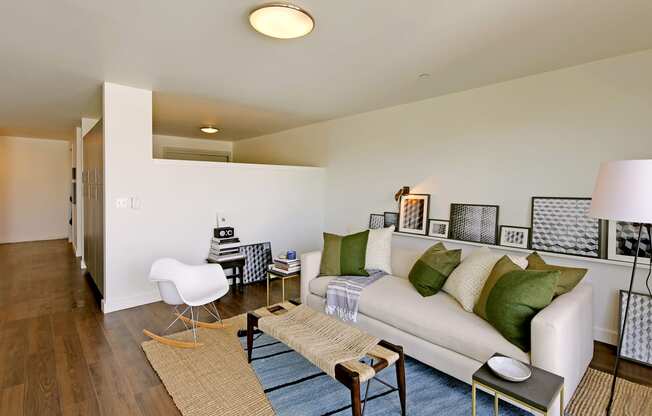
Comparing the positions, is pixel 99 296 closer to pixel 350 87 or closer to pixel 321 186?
pixel 321 186

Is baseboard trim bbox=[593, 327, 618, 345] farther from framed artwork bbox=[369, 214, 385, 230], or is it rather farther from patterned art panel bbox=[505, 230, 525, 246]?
framed artwork bbox=[369, 214, 385, 230]

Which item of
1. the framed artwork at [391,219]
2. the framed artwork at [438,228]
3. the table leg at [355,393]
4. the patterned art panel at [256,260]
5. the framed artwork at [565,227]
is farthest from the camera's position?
the patterned art panel at [256,260]

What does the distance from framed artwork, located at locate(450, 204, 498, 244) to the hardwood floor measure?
4.24 feet

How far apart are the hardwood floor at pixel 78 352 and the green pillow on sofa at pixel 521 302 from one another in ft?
3.73

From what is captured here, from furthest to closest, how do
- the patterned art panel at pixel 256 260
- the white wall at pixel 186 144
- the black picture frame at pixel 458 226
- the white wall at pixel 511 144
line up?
the white wall at pixel 186 144
the patterned art panel at pixel 256 260
the black picture frame at pixel 458 226
the white wall at pixel 511 144

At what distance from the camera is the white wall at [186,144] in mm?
7109

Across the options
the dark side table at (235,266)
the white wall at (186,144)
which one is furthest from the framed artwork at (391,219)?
the white wall at (186,144)

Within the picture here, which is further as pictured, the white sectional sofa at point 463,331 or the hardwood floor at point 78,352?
the hardwood floor at point 78,352

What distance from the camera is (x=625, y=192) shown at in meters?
1.60

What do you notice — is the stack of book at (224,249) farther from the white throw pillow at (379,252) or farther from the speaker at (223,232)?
the white throw pillow at (379,252)

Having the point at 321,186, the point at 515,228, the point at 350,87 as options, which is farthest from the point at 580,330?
the point at 321,186

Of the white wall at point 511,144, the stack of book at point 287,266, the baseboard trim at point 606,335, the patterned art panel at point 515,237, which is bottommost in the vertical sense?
the baseboard trim at point 606,335

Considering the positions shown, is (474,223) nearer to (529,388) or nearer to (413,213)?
(413,213)

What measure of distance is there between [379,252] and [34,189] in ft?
27.6
